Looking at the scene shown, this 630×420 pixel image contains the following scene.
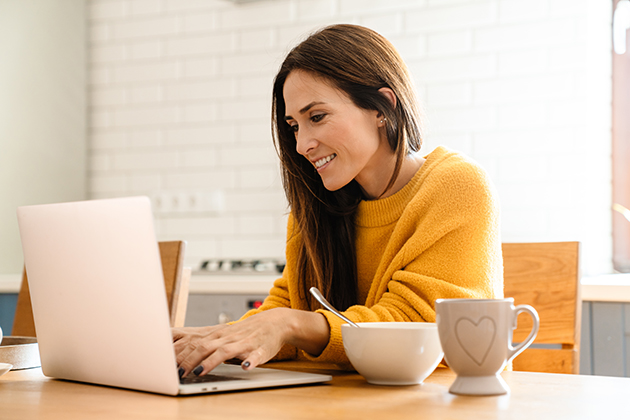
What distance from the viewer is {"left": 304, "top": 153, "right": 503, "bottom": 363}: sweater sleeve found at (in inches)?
44.2

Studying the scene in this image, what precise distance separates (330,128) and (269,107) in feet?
5.52

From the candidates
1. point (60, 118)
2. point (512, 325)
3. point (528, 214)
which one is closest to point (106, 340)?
point (512, 325)

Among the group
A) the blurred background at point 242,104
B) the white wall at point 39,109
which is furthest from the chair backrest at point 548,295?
the white wall at point 39,109

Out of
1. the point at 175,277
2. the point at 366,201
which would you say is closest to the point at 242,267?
the point at 175,277

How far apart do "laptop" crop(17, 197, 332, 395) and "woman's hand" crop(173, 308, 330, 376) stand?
3cm

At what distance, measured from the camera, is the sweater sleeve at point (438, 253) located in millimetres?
1123

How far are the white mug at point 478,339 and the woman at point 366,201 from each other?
1.01ft

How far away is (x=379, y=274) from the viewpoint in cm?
135

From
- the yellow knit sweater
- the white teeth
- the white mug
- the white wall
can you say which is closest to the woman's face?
the white teeth

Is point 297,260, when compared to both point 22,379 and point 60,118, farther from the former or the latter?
point 60,118

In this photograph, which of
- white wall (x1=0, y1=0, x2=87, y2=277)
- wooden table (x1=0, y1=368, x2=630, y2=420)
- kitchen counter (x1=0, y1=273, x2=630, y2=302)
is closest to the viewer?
wooden table (x1=0, y1=368, x2=630, y2=420)

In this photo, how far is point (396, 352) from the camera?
86cm

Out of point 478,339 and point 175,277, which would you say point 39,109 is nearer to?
point 175,277

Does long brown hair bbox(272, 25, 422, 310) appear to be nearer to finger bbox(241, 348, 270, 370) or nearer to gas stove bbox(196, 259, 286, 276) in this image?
finger bbox(241, 348, 270, 370)
